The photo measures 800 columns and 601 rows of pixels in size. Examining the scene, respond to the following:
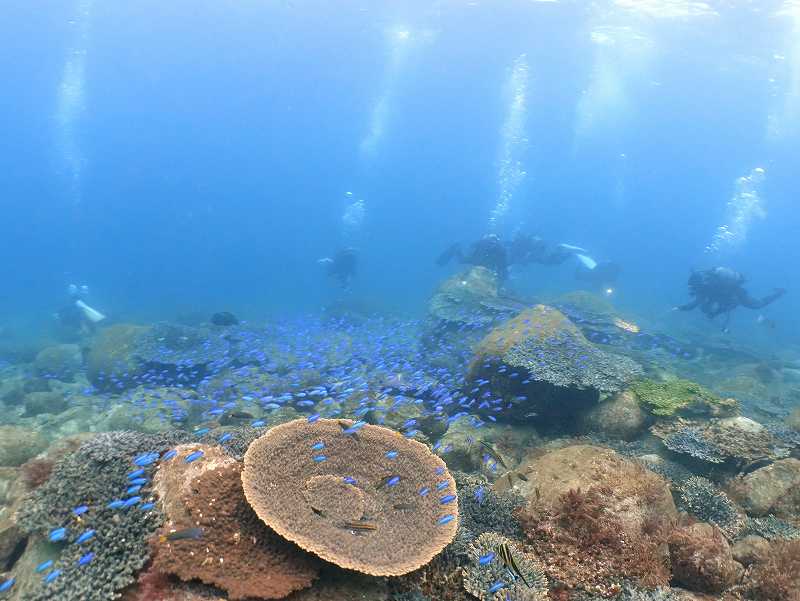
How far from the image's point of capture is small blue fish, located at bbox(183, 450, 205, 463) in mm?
5137

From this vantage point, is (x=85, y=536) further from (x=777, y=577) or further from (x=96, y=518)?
(x=777, y=577)

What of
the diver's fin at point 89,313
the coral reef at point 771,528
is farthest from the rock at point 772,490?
the diver's fin at point 89,313

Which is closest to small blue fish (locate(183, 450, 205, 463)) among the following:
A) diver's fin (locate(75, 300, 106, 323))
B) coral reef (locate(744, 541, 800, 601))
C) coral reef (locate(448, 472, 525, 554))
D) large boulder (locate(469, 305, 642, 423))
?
coral reef (locate(448, 472, 525, 554))

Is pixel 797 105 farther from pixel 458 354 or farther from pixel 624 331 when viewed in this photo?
pixel 458 354

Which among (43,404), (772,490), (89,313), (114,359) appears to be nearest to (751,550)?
(772,490)

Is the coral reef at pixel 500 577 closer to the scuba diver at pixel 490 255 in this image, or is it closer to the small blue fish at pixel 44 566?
the small blue fish at pixel 44 566

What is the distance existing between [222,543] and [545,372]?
25.7 feet

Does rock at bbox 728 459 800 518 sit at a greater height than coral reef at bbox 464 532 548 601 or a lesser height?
lesser

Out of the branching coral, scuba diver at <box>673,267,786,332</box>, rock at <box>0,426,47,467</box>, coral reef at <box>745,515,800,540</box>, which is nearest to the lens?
the branching coral

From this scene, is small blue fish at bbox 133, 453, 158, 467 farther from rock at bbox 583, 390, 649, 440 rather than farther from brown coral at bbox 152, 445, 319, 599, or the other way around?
rock at bbox 583, 390, 649, 440

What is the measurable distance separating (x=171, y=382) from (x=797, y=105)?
9724cm

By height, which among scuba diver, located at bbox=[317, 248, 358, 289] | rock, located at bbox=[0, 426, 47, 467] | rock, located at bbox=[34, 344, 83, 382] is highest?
rock, located at bbox=[0, 426, 47, 467]

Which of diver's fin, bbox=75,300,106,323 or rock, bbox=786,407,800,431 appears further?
diver's fin, bbox=75,300,106,323

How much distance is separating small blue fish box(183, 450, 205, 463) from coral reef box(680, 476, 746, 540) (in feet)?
24.5
